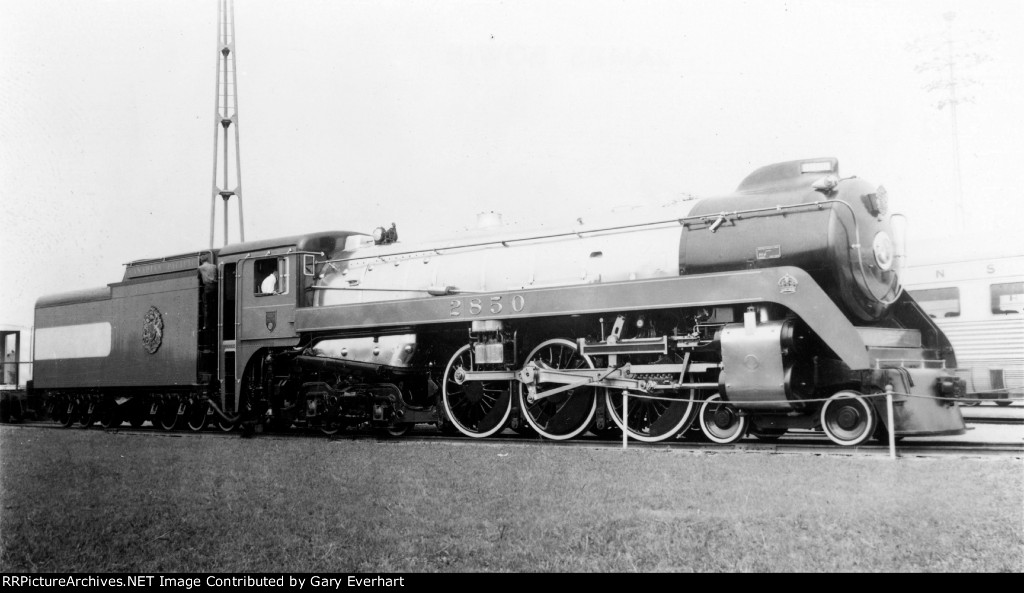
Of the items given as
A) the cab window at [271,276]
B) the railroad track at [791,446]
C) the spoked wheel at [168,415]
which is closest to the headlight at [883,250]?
the railroad track at [791,446]

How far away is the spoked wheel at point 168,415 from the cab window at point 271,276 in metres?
3.43

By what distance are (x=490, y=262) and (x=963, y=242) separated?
854cm

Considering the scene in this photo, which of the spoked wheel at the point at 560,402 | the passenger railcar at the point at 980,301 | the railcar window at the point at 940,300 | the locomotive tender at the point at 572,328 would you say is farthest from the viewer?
the railcar window at the point at 940,300

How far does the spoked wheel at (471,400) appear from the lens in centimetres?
1109

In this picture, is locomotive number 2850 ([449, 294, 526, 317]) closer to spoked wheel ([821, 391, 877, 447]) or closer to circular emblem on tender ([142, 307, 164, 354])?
spoked wheel ([821, 391, 877, 447])

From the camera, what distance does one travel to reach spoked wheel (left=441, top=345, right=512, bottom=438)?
36.4 ft

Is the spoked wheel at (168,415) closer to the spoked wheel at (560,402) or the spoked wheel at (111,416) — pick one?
the spoked wheel at (111,416)

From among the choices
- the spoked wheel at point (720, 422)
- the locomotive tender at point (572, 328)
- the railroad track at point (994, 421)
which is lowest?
the railroad track at point (994, 421)

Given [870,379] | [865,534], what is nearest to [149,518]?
[865,534]

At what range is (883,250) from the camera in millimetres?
9602

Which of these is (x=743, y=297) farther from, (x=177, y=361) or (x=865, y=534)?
(x=177, y=361)

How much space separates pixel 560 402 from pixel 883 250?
427 cm

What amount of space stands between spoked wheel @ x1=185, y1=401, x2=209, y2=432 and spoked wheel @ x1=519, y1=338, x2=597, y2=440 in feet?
22.4

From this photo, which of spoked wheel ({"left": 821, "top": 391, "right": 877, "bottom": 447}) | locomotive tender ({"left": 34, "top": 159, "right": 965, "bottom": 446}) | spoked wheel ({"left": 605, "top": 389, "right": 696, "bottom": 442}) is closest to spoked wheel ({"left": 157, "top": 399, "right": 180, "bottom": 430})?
locomotive tender ({"left": 34, "top": 159, "right": 965, "bottom": 446})
